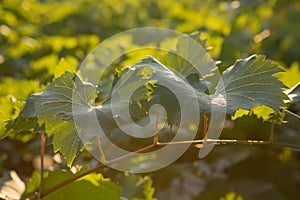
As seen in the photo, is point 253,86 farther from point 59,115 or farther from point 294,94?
point 59,115

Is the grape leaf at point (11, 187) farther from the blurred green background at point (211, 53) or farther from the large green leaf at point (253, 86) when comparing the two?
the large green leaf at point (253, 86)

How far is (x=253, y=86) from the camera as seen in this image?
793 millimetres

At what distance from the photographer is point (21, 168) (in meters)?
1.60

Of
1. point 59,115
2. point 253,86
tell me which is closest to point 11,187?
point 59,115

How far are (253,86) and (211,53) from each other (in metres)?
0.39

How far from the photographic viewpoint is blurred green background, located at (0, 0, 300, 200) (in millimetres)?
1280

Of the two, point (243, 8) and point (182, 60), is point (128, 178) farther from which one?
point (243, 8)

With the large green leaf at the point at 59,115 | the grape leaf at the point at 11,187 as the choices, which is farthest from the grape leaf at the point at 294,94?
the grape leaf at the point at 11,187

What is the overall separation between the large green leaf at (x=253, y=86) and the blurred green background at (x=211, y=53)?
83mm

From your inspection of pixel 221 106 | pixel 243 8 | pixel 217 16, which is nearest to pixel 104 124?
pixel 221 106

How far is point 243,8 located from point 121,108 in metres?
1.19

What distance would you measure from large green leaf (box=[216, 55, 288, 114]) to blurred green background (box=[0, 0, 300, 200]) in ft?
0.27

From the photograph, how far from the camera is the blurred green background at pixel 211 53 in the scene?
4.20 ft

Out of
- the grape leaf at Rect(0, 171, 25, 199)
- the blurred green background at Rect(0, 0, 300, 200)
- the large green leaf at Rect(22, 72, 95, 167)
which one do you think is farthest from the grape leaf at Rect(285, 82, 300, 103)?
the grape leaf at Rect(0, 171, 25, 199)
